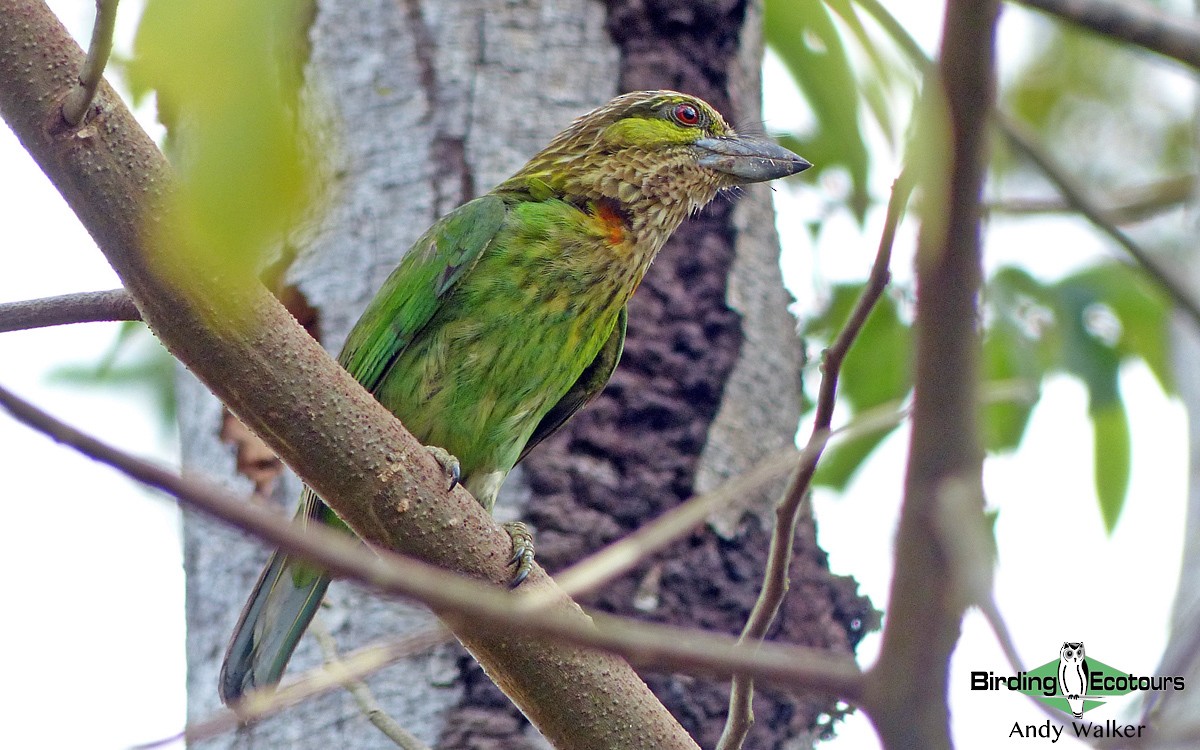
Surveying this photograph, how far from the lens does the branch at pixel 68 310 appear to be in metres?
2.03

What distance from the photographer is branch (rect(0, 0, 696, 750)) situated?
1749mm

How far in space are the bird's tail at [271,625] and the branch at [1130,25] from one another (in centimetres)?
230

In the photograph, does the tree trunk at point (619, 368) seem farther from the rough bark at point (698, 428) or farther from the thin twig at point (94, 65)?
the thin twig at point (94, 65)

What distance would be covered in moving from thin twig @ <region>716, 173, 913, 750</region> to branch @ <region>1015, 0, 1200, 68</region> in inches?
13.2

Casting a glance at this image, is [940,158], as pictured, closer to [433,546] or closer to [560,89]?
[433,546]

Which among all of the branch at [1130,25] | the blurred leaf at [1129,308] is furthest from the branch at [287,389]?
the blurred leaf at [1129,308]

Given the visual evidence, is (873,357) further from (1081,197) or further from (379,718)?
(1081,197)

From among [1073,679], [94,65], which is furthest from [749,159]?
[94,65]

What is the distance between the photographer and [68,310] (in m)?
2.06

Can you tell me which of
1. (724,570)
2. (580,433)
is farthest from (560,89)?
(724,570)

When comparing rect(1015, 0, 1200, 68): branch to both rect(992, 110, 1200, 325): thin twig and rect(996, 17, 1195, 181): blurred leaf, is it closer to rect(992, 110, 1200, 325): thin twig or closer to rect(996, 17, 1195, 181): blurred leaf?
rect(992, 110, 1200, 325): thin twig

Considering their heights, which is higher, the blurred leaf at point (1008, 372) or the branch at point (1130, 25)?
the branch at point (1130, 25)

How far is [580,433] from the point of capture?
11.0 feet

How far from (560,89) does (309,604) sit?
1592 mm
